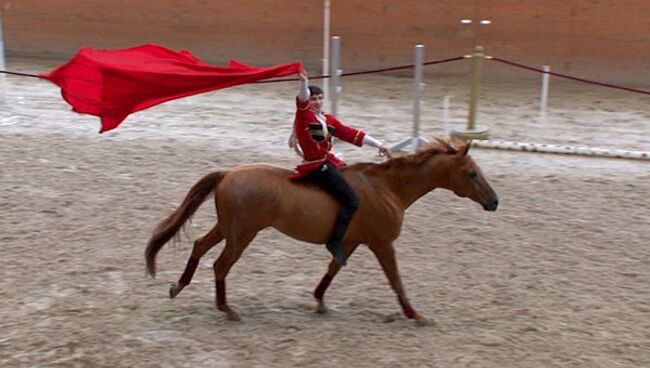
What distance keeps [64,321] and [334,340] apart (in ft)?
5.97

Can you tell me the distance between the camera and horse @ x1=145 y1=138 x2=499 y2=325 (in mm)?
4766

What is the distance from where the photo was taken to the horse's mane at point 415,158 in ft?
16.2

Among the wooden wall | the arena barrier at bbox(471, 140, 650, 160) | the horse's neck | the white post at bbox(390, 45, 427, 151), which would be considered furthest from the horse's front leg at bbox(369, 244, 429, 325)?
the wooden wall

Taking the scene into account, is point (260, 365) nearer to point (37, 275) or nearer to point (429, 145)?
point (429, 145)

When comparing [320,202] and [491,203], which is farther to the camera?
[491,203]

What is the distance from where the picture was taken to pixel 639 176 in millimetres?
8672

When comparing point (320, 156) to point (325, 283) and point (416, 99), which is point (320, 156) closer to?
point (325, 283)

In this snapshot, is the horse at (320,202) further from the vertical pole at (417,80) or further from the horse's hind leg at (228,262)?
the vertical pole at (417,80)

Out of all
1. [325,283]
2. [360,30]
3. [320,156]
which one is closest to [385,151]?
[320,156]

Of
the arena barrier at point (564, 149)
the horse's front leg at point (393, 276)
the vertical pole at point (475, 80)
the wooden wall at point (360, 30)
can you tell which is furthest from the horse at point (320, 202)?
the wooden wall at point (360, 30)

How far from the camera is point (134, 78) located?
16.7ft

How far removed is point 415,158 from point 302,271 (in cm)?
148

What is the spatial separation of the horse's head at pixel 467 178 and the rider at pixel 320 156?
61cm

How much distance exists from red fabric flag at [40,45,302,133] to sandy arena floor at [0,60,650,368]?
4.52 ft
